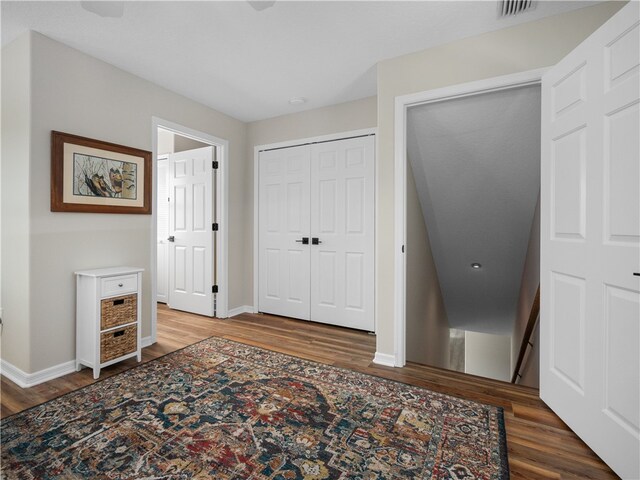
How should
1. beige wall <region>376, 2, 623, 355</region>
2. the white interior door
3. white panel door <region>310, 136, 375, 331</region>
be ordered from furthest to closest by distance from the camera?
the white interior door → white panel door <region>310, 136, 375, 331</region> → beige wall <region>376, 2, 623, 355</region>

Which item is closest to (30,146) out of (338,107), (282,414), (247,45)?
(247,45)

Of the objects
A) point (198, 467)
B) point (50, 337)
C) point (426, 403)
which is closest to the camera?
point (198, 467)

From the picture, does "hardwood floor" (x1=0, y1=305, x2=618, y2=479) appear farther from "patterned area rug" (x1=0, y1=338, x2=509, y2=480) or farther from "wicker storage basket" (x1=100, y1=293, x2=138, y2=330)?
"wicker storage basket" (x1=100, y1=293, x2=138, y2=330)

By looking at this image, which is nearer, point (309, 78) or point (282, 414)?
point (282, 414)

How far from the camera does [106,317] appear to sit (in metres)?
2.59

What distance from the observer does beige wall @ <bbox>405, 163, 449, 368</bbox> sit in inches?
131

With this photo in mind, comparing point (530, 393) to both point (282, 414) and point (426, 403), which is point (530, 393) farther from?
point (282, 414)

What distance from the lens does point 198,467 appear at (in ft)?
5.15

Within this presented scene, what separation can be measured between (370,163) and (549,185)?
5.96ft

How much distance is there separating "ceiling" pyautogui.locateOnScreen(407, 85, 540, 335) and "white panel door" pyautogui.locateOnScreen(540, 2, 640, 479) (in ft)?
2.37

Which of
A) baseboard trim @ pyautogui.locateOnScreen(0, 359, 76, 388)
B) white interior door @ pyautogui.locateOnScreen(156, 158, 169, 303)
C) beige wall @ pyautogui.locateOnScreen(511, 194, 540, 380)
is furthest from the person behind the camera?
white interior door @ pyautogui.locateOnScreen(156, 158, 169, 303)

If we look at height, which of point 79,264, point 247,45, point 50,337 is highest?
point 247,45

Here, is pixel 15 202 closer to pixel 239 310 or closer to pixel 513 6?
pixel 239 310

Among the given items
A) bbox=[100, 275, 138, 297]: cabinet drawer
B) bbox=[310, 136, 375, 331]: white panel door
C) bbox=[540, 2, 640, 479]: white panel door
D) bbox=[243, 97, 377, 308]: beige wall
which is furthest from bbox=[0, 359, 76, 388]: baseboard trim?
bbox=[540, 2, 640, 479]: white panel door
